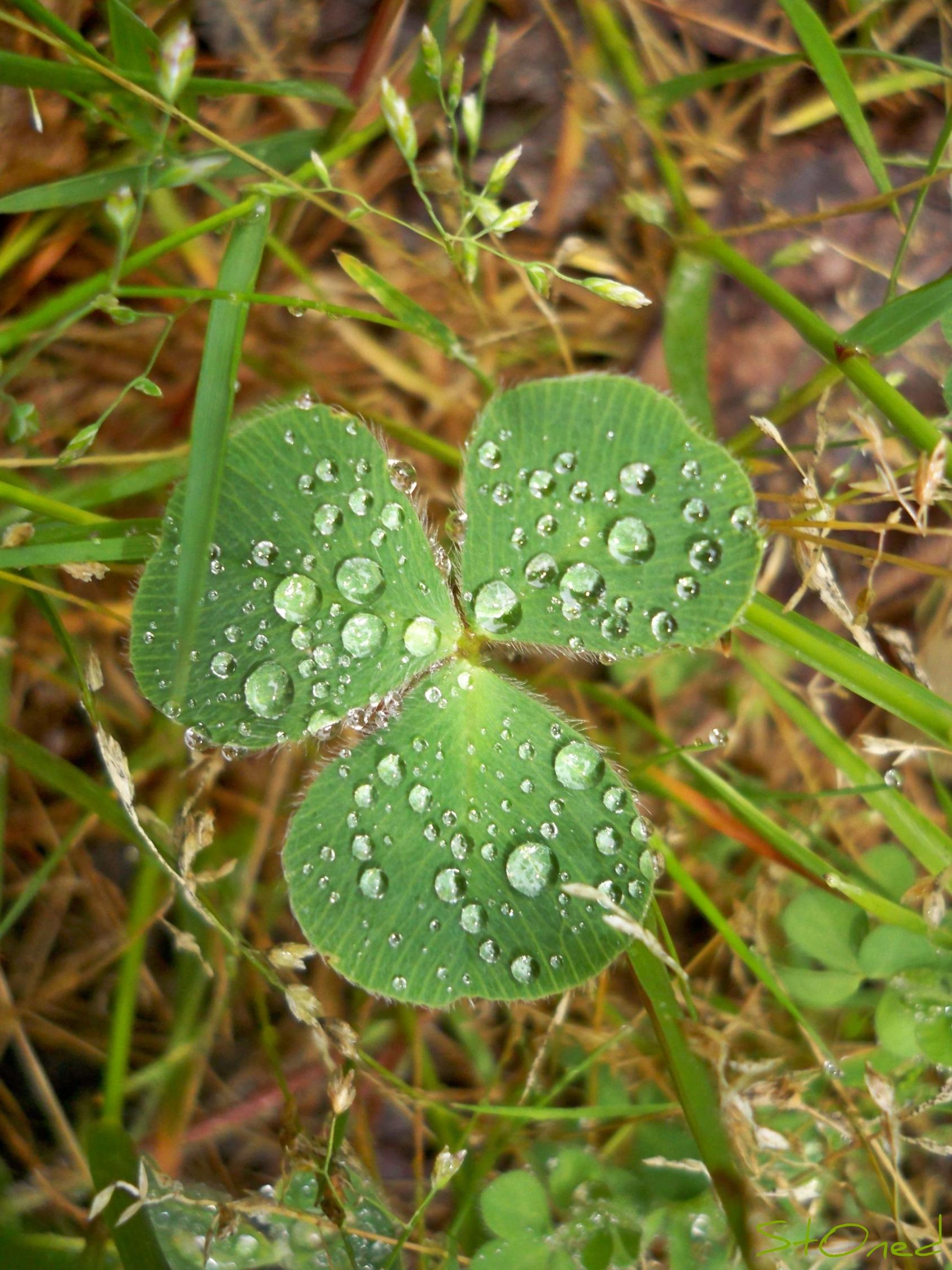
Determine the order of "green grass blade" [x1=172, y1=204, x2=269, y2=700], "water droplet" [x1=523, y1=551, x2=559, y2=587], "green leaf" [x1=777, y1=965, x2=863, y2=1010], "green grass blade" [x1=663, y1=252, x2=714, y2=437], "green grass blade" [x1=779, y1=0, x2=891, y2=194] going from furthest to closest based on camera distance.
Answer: "green grass blade" [x1=663, y1=252, x2=714, y2=437] < "green leaf" [x1=777, y1=965, x2=863, y2=1010] < "green grass blade" [x1=779, y1=0, x2=891, y2=194] < "water droplet" [x1=523, y1=551, x2=559, y2=587] < "green grass blade" [x1=172, y1=204, x2=269, y2=700]

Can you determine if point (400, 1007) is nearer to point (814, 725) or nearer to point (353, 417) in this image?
point (814, 725)

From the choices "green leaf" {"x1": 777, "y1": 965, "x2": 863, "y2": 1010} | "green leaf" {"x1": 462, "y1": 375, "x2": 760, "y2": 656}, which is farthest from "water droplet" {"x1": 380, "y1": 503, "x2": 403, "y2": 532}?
"green leaf" {"x1": 777, "y1": 965, "x2": 863, "y2": 1010}

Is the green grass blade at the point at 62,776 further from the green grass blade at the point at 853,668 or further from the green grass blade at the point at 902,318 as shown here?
the green grass blade at the point at 902,318

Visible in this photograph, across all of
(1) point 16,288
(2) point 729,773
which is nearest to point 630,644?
(2) point 729,773

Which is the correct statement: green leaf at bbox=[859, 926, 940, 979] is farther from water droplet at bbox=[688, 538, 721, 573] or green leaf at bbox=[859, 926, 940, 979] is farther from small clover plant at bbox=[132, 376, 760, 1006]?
water droplet at bbox=[688, 538, 721, 573]

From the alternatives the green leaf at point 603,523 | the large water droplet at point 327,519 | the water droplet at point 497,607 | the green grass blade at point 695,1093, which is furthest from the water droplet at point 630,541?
the green grass blade at point 695,1093
